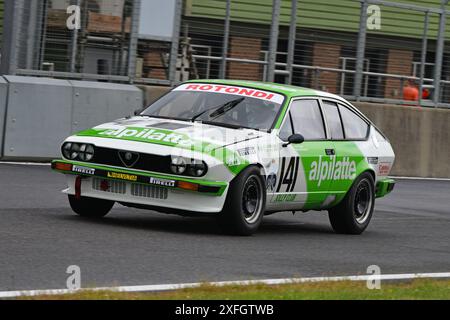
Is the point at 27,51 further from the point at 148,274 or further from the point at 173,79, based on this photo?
the point at 148,274

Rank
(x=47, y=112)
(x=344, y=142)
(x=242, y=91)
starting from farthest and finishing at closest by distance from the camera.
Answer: (x=47, y=112), (x=344, y=142), (x=242, y=91)

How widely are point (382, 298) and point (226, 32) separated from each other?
13.7m

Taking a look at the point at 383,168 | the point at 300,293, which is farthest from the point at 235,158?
the point at 300,293

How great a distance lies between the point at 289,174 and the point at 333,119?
1.36 meters

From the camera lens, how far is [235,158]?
11.2 metres

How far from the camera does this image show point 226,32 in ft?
70.4

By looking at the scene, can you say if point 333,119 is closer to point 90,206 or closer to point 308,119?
point 308,119

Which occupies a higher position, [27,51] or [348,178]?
[27,51]

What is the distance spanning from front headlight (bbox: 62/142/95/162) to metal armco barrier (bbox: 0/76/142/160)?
6.11 metres

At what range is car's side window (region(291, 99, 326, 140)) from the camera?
12.5 meters

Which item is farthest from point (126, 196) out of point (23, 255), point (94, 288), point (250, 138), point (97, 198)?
point (94, 288)

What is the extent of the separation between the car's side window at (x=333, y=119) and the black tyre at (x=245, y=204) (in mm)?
1758
